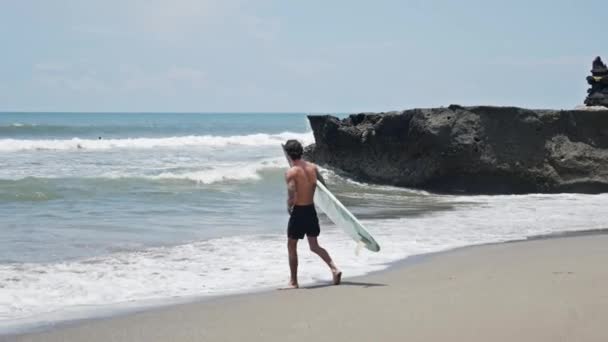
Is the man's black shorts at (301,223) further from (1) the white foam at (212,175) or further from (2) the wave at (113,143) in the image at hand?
(2) the wave at (113,143)

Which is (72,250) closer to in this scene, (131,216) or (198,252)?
(198,252)

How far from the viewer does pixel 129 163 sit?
25000 mm

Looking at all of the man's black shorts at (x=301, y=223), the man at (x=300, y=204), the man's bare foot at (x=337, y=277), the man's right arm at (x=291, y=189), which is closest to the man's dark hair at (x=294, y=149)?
the man at (x=300, y=204)

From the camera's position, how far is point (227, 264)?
780cm

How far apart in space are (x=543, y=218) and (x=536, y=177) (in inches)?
168

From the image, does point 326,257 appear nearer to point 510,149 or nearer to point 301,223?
point 301,223

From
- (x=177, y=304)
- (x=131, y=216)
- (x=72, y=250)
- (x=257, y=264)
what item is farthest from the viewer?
(x=131, y=216)

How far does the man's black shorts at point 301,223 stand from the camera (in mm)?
6645

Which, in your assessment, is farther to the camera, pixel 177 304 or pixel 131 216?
pixel 131 216

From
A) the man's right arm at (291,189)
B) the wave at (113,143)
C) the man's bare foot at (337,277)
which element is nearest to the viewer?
the man's bare foot at (337,277)

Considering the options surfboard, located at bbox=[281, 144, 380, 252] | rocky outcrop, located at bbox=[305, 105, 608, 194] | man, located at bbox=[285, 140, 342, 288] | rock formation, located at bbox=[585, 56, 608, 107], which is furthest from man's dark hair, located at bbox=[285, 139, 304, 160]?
rock formation, located at bbox=[585, 56, 608, 107]

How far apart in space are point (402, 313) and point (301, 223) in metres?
1.84

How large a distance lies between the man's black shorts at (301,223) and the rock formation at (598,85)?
13.5 meters

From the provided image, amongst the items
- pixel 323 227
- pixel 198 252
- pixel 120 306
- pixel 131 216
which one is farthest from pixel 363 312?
pixel 131 216
